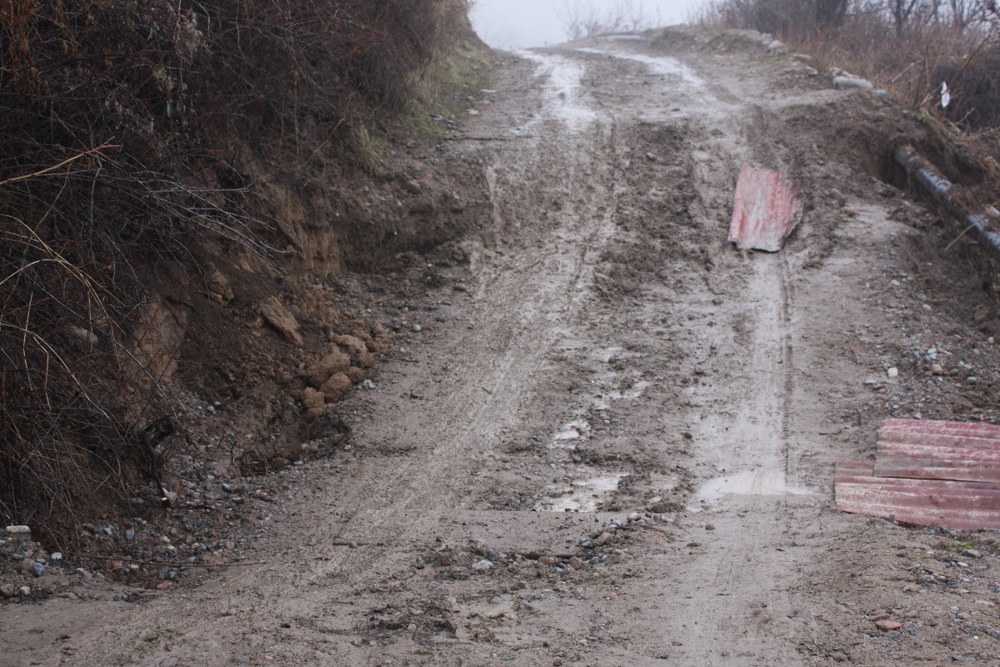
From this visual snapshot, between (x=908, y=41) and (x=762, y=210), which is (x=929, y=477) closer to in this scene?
(x=762, y=210)

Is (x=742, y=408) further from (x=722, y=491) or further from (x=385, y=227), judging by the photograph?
(x=385, y=227)

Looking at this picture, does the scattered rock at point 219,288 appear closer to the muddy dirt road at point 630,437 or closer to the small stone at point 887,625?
the muddy dirt road at point 630,437

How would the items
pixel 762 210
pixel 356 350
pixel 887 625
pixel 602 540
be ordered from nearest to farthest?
pixel 887 625 → pixel 602 540 → pixel 356 350 → pixel 762 210

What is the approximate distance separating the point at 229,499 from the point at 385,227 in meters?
3.67

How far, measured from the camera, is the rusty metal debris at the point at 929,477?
4621mm

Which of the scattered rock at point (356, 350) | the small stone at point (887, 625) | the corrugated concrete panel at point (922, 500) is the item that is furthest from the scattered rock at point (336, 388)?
the small stone at point (887, 625)

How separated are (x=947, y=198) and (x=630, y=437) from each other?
519 cm

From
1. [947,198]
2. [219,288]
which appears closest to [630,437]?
[219,288]

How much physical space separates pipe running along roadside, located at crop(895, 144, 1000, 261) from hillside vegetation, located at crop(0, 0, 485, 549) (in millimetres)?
6038

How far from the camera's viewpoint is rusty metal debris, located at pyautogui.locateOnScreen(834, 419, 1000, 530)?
182 inches

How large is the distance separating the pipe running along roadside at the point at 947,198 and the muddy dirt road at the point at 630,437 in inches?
10.9

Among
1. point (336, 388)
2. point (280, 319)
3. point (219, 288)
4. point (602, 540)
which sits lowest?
point (602, 540)

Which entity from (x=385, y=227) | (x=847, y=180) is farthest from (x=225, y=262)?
(x=847, y=180)

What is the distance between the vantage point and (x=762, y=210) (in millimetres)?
9031
